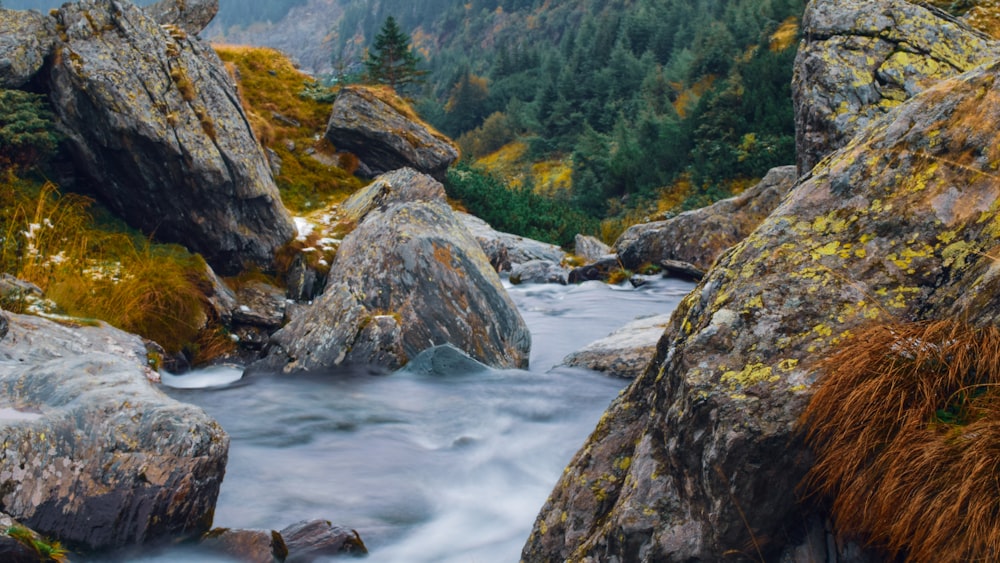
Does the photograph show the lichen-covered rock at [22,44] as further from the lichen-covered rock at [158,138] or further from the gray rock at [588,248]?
the gray rock at [588,248]

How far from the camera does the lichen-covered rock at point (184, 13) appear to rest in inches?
704

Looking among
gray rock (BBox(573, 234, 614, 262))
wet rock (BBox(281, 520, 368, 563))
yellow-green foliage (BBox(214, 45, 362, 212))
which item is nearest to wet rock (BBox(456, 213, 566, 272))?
gray rock (BBox(573, 234, 614, 262))

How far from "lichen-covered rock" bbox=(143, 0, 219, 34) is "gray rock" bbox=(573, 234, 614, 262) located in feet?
41.0

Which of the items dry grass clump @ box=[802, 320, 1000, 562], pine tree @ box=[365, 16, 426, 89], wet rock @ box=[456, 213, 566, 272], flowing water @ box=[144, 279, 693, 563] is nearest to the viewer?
dry grass clump @ box=[802, 320, 1000, 562]

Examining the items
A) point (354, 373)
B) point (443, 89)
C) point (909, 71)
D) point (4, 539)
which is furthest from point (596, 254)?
point (443, 89)

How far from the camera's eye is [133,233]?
36.4 feet

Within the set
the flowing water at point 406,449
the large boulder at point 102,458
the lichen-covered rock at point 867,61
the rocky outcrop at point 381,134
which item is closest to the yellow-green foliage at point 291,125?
the rocky outcrop at point 381,134

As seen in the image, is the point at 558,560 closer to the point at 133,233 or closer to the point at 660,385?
the point at 660,385

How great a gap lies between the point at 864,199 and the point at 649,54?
56.8 meters

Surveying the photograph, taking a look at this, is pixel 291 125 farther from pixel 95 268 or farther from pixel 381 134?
pixel 95 268

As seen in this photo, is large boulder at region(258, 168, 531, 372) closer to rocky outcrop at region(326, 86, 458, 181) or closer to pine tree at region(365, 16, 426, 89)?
rocky outcrop at region(326, 86, 458, 181)

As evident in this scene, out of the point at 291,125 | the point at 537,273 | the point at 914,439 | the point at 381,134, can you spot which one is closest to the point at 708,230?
the point at 537,273

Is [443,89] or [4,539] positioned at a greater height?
[443,89]

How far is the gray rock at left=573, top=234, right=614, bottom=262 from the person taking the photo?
2262 centimetres
